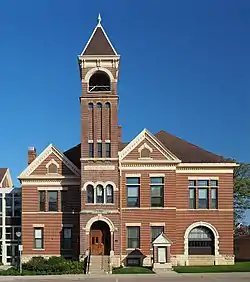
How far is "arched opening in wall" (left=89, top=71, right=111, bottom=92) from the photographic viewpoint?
53.6m

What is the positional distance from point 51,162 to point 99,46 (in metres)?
11.2

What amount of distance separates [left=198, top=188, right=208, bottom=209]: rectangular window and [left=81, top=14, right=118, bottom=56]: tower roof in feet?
→ 46.9

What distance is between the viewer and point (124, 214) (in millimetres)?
53000

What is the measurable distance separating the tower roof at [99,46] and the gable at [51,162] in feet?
29.9

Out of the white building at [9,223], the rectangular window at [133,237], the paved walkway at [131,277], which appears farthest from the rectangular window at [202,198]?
the white building at [9,223]

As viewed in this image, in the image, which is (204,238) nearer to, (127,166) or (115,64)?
(127,166)

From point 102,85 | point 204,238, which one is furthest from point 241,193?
point 102,85

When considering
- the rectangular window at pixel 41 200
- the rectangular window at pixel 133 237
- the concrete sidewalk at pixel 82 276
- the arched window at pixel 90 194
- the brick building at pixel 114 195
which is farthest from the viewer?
the rectangular window at pixel 41 200

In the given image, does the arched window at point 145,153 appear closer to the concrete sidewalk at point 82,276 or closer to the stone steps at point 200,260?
the stone steps at point 200,260

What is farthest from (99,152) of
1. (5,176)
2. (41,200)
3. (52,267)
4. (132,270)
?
(5,176)

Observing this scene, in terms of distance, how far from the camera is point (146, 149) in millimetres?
53625

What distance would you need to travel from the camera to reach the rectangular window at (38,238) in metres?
53.7

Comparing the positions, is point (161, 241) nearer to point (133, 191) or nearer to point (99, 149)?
point (133, 191)

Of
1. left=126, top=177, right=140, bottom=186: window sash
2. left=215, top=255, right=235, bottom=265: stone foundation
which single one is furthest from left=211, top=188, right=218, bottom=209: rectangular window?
left=126, top=177, right=140, bottom=186: window sash
